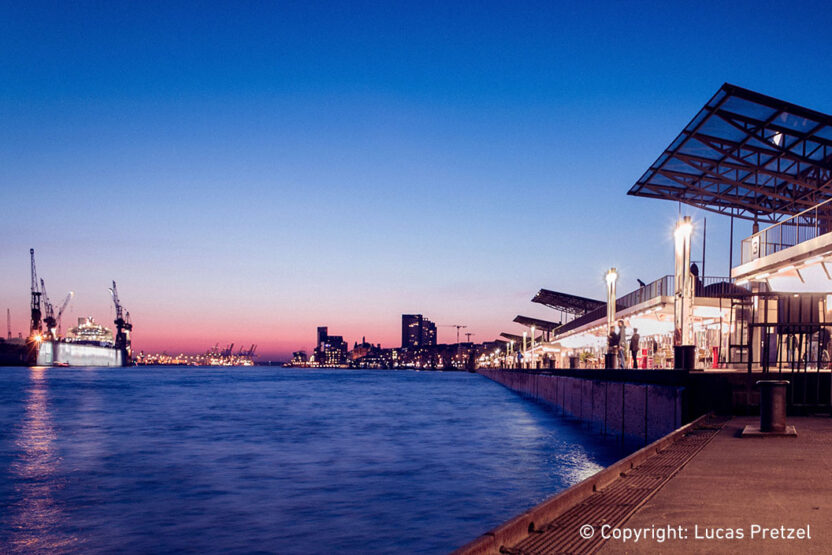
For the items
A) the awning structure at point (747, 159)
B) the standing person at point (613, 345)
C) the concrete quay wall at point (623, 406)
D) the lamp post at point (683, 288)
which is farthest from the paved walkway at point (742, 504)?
the standing person at point (613, 345)

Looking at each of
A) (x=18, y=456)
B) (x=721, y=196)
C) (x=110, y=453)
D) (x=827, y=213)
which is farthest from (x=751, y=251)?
(x=18, y=456)

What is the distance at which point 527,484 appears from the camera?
15336 millimetres

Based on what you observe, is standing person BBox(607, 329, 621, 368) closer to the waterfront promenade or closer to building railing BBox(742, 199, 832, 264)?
building railing BBox(742, 199, 832, 264)

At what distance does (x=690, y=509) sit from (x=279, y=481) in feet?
Result: 41.1

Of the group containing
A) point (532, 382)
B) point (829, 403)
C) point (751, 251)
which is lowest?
point (532, 382)

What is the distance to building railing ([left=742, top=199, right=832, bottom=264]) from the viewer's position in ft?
69.8

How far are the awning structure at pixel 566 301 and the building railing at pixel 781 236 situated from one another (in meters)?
39.9

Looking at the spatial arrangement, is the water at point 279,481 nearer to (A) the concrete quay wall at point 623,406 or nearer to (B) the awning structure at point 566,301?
(A) the concrete quay wall at point 623,406

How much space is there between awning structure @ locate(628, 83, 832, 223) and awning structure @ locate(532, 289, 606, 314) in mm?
32597

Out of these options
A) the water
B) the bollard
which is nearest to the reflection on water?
the water

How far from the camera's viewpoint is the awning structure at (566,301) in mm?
65500

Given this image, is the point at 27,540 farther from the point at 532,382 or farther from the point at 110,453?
the point at 532,382

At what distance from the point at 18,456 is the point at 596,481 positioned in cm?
2057

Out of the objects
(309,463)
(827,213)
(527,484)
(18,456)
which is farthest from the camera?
(827,213)
